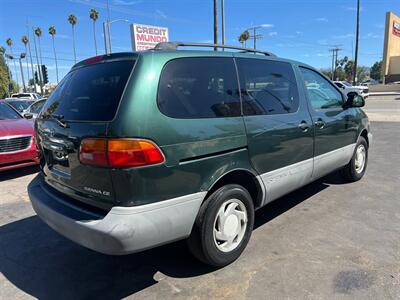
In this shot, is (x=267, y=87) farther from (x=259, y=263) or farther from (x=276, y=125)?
(x=259, y=263)

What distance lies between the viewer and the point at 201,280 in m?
2.85

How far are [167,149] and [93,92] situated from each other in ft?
2.71

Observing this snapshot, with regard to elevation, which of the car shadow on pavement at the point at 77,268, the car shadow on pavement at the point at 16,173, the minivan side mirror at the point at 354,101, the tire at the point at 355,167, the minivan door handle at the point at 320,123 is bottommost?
the car shadow on pavement at the point at 16,173

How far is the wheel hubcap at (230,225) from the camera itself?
9.53 feet

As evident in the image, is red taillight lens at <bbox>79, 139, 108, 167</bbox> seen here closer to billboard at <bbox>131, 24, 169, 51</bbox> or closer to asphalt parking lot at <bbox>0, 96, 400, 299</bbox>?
asphalt parking lot at <bbox>0, 96, 400, 299</bbox>

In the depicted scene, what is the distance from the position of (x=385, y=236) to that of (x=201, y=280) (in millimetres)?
2051

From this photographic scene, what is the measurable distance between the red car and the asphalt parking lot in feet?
6.46

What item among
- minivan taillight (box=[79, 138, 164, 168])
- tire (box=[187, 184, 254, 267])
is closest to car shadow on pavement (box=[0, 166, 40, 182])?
minivan taillight (box=[79, 138, 164, 168])

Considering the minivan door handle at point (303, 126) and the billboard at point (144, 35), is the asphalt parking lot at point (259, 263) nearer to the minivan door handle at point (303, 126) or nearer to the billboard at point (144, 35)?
the minivan door handle at point (303, 126)

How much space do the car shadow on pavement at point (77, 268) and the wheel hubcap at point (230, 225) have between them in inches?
11.2

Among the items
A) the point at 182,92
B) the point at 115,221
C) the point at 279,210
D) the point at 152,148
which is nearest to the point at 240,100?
the point at 182,92

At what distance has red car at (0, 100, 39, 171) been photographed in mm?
6008

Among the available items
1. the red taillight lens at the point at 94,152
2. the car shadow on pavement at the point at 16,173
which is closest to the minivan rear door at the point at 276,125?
the red taillight lens at the point at 94,152

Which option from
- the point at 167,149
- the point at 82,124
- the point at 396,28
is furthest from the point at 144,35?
the point at 396,28
